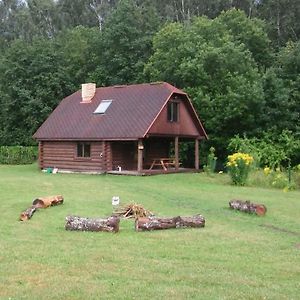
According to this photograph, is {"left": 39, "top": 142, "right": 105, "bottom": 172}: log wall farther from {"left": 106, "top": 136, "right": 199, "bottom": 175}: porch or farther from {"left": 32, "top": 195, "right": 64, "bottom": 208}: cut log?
{"left": 32, "top": 195, "right": 64, "bottom": 208}: cut log

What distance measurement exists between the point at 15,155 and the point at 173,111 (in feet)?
46.6

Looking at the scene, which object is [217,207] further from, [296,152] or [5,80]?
[5,80]

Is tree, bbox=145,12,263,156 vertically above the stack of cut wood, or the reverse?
tree, bbox=145,12,263,156

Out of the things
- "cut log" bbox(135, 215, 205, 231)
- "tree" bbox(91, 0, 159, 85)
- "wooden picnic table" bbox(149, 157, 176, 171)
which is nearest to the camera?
"cut log" bbox(135, 215, 205, 231)

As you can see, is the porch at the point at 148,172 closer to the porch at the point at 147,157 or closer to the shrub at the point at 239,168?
the porch at the point at 147,157

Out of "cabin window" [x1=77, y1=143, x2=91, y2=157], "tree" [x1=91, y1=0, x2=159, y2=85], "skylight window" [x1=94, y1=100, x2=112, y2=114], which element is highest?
"tree" [x1=91, y1=0, x2=159, y2=85]

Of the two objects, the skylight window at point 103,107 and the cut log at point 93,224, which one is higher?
the skylight window at point 103,107

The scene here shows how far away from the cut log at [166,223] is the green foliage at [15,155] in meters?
30.0

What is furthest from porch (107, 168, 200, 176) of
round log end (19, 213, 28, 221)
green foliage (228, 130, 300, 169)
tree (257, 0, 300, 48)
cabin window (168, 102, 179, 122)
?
tree (257, 0, 300, 48)

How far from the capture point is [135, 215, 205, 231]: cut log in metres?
11.5

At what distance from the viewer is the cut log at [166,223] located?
37.8 ft

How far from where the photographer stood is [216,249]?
9.73 m

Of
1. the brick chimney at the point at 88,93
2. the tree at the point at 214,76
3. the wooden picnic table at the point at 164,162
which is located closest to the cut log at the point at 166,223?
the wooden picnic table at the point at 164,162

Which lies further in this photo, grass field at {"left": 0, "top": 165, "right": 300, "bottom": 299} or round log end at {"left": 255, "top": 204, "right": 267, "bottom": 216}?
round log end at {"left": 255, "top": 204, "right": 267, "bottom": 216}
